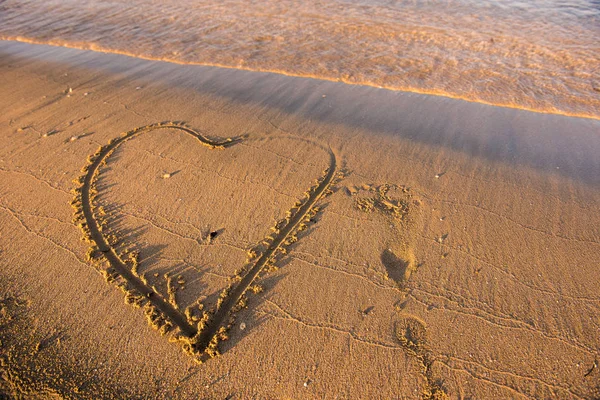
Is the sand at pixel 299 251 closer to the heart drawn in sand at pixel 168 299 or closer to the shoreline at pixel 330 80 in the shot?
the heart drawn in sand at pixel 168 299

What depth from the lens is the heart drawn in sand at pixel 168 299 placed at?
9.34ft

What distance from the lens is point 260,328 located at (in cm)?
286

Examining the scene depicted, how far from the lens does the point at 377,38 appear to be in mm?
8211

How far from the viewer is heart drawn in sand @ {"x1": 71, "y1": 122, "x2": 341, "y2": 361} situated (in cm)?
285

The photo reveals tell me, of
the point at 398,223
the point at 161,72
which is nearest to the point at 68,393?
the point at 398,223

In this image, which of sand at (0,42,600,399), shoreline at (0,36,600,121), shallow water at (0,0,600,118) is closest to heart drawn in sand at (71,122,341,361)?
sand at (0,42,600,399)

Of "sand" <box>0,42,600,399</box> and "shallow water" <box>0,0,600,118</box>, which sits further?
"shallow water" <box>0,0,600,118</box>

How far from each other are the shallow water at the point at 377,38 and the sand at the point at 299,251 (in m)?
1.21

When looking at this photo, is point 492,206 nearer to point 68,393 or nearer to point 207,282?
point 207,282

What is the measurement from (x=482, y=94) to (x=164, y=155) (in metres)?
5.61

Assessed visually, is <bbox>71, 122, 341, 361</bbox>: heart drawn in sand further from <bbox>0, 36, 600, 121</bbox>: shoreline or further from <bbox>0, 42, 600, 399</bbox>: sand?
<bbox>0, 36, 600, 121</bbox>: shoreline

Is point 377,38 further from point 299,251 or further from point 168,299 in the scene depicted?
point 168,299

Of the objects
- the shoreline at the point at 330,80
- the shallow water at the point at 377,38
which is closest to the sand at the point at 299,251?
the shoreline at the point at 330,80

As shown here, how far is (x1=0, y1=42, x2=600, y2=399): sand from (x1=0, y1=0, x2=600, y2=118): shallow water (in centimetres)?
121
